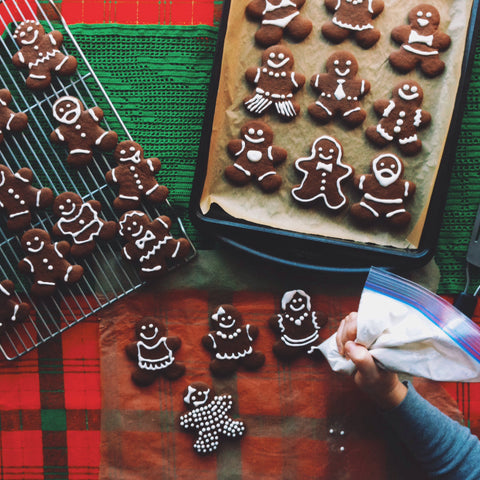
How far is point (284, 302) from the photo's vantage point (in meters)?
1.21

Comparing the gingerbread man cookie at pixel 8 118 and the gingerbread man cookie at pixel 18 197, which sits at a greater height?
the gingerbread man cookie at pixel 8 118

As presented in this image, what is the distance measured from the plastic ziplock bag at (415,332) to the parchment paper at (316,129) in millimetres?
237

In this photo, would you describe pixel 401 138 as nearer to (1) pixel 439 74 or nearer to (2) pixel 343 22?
(1) pixel 439 74

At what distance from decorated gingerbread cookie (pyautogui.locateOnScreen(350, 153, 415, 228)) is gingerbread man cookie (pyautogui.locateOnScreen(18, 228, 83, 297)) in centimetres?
68

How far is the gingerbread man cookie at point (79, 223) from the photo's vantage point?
1186 mm

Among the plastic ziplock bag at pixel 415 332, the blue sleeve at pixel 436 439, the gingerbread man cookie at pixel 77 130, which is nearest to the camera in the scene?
the plastic ziplock bag at pixel 415 332

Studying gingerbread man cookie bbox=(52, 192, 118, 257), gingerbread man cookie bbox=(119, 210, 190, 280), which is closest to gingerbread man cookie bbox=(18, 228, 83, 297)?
gingerbread man cookie bbox=(52, 192, 118, 257)

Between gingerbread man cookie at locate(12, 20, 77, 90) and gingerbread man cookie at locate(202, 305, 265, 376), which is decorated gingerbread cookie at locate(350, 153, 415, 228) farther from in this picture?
gingerbread man cookie at locate(12, 20, 77, 90)

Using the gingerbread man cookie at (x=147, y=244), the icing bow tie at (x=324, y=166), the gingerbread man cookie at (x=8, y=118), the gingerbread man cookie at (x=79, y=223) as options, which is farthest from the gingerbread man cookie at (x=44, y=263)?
the icing bow tie at (x=324, y=166)

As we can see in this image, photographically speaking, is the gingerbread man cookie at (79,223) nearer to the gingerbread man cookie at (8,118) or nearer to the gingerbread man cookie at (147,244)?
the gingerbread man cookie at (147,244)

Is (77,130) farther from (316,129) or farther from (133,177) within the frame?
(316,129)

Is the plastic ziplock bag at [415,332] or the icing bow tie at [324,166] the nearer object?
the plastic ziplock bag at [415,332]

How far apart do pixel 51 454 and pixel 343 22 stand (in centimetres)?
126

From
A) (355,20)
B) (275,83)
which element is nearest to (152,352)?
(275,83)
